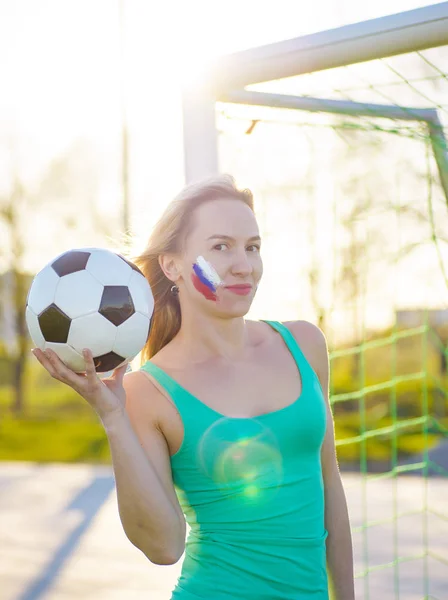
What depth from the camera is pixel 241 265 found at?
6.77 feet

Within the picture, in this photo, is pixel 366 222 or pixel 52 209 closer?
pixel 366 222

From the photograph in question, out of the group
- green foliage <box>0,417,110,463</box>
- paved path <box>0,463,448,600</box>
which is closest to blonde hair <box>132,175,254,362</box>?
paved path <box>0,463,448,600</box>

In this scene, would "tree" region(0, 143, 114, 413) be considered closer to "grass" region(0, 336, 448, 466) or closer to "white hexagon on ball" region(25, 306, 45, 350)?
"grass" region(0, 336, 448, 466)

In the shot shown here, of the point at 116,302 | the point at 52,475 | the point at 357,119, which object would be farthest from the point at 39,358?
the point at 52,475

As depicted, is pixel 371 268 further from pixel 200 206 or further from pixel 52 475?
pixel 200 206

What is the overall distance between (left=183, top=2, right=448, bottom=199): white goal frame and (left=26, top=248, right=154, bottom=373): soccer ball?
60cm

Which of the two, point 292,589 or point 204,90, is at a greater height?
point 204,90

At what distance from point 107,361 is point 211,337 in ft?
1.23

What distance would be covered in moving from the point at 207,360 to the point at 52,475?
6.60 metres

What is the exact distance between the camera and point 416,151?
401 cm

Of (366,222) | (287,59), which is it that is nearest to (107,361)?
(287,59)

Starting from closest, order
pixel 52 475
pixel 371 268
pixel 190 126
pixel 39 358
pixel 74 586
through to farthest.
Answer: pixel 39 358 < pixel 190 126 < pixel 74 586 < pixel 371 268 < pixel 52 475

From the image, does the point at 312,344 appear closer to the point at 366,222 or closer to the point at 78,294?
the point at 78,294

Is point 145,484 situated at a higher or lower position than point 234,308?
lower
